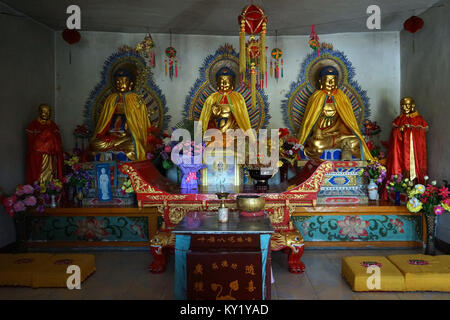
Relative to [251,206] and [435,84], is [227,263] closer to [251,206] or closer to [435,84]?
[251,206]

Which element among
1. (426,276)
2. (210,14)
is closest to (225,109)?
(210,14)

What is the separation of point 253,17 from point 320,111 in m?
2.11

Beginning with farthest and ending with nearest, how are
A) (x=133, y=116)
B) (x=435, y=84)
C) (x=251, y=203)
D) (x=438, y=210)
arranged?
(x=133, y=116) < (x=435, y=84) < (x=438, y=210) < (x=251, y=203)

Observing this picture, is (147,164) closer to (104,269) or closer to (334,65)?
(104,269)

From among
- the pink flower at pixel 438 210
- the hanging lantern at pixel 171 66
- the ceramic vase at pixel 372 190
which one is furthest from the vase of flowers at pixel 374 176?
the hanging lantern at pixel 171 66

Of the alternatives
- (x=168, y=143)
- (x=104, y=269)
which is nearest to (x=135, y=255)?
(x=104, y=269)

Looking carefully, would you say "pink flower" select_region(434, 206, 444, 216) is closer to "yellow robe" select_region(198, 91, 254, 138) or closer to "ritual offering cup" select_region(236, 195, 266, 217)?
"ritual offering cup" select_region(236, 195, 266, 217)

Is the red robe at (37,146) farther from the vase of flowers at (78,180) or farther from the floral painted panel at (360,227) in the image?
the floral painted panel at (360,227)

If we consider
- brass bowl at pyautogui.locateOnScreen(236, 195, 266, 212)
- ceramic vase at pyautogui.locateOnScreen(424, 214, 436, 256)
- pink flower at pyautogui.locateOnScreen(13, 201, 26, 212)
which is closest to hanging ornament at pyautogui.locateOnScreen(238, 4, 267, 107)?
brass bowl at pyautogui.locateOnScreen(236, 195, 266, 212)

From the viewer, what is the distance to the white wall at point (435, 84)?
4.14 meters

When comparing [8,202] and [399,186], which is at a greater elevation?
[399,186]

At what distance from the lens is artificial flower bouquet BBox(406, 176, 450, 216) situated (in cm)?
368

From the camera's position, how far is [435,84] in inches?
173
